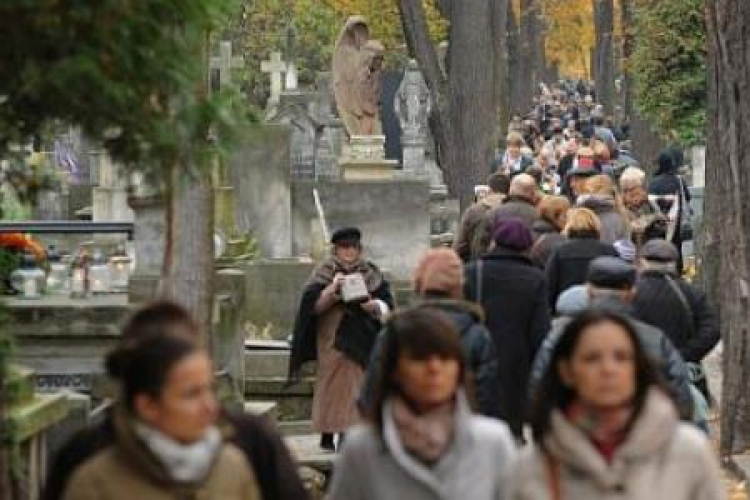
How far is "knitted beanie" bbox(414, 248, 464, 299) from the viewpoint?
35.7 ft

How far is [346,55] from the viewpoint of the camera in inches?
1174

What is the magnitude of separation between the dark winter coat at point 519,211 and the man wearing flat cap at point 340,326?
1864 mm

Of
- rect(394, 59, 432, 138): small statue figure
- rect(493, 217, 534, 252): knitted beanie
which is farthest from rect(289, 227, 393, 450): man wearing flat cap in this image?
rect(394, 59, 432, 138): small statue figure

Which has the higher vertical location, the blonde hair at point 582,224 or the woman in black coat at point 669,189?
the woman in black coat at point 669,189

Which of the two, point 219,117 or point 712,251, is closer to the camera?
point 219,117

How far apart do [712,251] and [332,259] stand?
6.61m

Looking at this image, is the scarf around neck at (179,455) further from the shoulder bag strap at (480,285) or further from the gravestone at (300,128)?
the gravestone at (300,128)

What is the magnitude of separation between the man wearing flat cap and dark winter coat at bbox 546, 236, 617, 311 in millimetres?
1042

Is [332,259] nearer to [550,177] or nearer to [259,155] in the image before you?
[259,155]

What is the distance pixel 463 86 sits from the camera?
32812 mm

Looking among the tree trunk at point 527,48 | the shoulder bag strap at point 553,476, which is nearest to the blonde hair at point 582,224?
the shoulder bag strap at point 553,476

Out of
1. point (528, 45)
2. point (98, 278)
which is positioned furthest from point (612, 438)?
point (528, 45)

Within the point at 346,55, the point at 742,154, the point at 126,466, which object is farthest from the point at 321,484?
the point at 346,55

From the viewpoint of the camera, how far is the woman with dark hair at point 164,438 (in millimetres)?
6727
